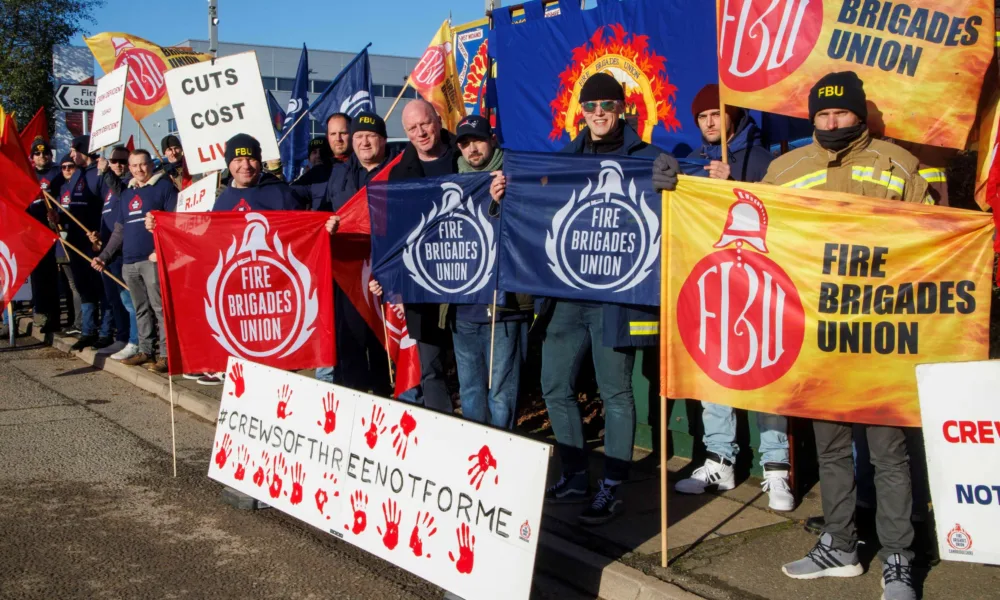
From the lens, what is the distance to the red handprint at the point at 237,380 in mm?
5926

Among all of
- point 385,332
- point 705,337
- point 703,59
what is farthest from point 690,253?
point 703,59

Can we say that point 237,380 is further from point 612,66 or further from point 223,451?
point 612,66

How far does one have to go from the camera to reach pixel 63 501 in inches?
237

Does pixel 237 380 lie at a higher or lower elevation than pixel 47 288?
higher

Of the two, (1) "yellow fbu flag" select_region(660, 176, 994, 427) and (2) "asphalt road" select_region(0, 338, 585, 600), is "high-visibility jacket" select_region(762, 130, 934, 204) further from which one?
(2) "asphalt road" select_region(0, 338, 585, 600)

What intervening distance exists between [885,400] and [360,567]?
257cm

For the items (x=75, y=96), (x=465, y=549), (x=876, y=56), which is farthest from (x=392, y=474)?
(x=75, y=96)

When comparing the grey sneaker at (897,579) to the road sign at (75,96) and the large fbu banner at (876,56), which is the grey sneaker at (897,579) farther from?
the road sign at (75,96)

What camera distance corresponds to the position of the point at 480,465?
4227mm

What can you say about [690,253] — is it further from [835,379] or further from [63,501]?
[63,501]

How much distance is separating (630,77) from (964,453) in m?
5.19

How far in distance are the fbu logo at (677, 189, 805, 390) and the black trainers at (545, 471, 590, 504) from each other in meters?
1.32

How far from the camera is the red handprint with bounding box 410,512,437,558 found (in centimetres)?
446

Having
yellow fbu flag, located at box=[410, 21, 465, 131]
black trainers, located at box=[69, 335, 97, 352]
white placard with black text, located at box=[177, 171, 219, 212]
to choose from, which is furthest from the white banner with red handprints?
black trainers, located at box=[69, 335, 97, 352]
